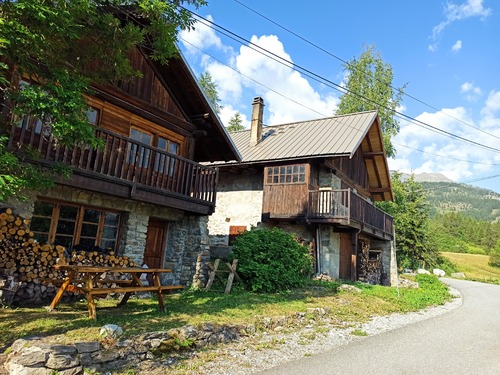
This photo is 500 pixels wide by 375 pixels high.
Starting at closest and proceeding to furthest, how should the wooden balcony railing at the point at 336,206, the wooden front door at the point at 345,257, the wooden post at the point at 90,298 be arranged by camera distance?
the wooden post at the point at 90,298, the wooden balcony railing at the point at 336,206, the wooden front door at the point at 345,257

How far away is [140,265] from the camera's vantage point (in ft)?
33.1

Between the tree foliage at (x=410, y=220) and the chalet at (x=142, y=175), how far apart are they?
935 inches

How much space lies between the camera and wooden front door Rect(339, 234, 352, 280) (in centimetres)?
1862

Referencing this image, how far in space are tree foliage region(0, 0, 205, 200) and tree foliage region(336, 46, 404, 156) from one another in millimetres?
26497

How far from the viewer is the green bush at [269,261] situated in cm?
1127

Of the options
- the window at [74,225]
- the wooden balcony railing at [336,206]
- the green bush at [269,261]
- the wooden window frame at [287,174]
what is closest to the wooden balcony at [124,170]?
Result: the window at [74,225]

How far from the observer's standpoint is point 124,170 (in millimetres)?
9484

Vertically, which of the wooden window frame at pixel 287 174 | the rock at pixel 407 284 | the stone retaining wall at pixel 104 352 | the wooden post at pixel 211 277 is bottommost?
the stone retaining wall at pixel 104 352

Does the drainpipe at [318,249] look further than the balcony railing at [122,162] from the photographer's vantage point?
Yes

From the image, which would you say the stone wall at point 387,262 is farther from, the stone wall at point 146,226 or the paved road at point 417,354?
the stone wall at point 146,226

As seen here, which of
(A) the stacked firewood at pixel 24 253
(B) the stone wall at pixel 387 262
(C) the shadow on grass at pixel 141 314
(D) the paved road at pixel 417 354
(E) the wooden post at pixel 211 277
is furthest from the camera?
(B) the stone wall at pixel 387 262

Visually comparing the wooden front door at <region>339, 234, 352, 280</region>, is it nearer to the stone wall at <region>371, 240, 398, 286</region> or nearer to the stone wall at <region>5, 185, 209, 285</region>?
the stone wall at <region>371, 240, 398, 286</region>

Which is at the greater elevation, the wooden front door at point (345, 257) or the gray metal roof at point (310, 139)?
the gray metal roof at point (310, 139)

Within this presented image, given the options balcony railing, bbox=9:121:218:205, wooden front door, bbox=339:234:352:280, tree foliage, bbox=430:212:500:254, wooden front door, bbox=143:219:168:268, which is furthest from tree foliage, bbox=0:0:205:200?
tree foliage, bbox=430:212:500:254
